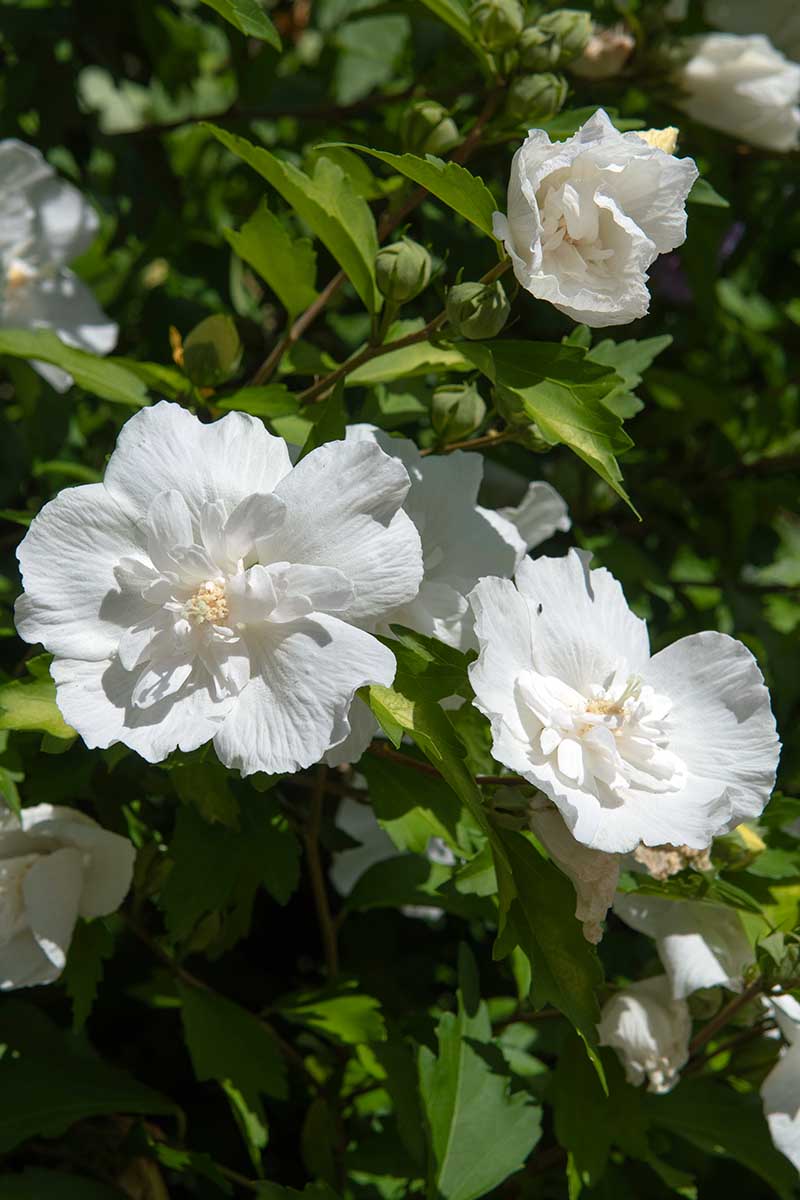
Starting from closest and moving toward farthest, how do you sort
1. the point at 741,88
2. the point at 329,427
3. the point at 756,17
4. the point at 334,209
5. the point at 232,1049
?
the point at 329,427 < the point at 334,209 < the point at 232,1049 < the point at 741,88 < the point at 756,17

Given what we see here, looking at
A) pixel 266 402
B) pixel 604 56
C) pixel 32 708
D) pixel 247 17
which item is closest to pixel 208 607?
pixel 32 708

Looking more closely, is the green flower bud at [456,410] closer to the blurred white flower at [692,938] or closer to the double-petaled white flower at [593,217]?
the double-petaled white flower at [593,217]

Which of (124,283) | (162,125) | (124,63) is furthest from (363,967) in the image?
(124,63)

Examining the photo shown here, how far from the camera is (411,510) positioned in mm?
1159

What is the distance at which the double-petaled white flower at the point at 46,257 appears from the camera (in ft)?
5.52

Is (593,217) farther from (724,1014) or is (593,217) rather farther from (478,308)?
(724,1014)

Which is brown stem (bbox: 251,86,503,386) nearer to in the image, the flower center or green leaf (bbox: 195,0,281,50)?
green leaf (bbox: 195,0,281,50)

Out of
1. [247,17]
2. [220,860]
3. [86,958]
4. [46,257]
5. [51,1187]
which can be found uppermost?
[247,17]

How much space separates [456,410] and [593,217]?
0.85ft

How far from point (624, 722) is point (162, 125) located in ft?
4.86

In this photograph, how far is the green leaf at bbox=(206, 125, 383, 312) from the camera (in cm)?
116

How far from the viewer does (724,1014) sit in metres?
1.32

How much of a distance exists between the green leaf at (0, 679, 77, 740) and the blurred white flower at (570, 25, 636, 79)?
3.88 feet

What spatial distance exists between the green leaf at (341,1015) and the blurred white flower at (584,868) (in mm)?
464
